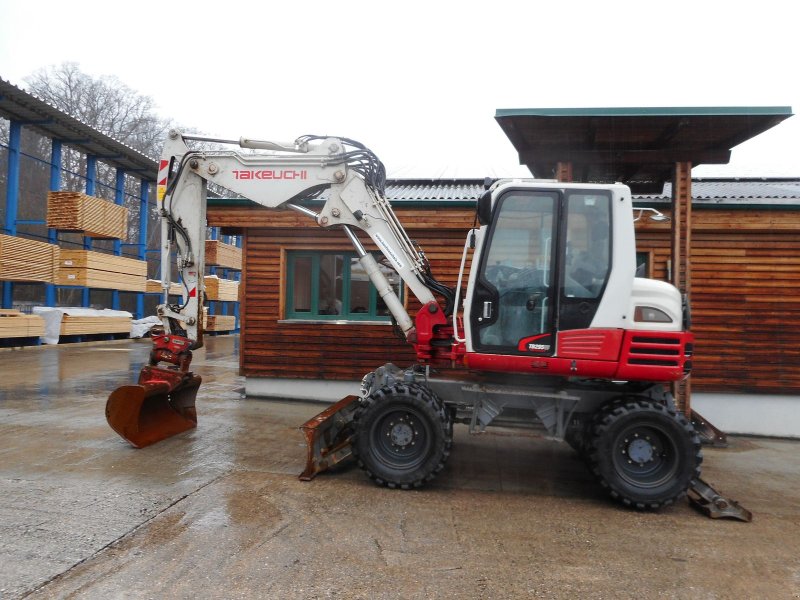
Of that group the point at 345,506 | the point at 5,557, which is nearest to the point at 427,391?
the point at 345,506

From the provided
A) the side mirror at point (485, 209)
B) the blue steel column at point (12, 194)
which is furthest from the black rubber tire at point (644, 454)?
the blue steel column at point (12, 194)

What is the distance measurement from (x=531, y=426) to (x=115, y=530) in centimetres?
358

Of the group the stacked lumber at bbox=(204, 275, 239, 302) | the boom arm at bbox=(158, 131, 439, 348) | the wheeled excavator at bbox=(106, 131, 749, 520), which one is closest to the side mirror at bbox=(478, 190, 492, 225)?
the wheeled excavator at bbox=(106, 131, 749, 520)

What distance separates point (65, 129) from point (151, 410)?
1650 centimetres

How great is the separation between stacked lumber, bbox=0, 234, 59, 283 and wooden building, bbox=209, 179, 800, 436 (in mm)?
10507

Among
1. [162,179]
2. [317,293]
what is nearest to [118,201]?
[317,293]

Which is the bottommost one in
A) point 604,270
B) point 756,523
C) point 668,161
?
point 756,523

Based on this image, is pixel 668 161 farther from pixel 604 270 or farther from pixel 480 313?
pixel 480 313

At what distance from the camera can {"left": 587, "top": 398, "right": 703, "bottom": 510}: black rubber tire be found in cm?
489

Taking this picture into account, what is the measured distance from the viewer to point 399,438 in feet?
17.3

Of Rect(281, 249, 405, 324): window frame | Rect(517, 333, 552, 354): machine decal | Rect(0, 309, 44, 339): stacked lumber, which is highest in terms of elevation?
Rect(281, 249, 405, 324): window frame

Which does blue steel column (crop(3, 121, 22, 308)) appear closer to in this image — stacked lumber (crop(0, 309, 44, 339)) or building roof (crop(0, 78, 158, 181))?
building roof (crop(0, 78, 158, 181))

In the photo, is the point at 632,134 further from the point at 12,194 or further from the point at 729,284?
the point at 12,194

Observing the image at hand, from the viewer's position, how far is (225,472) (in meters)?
5.54
